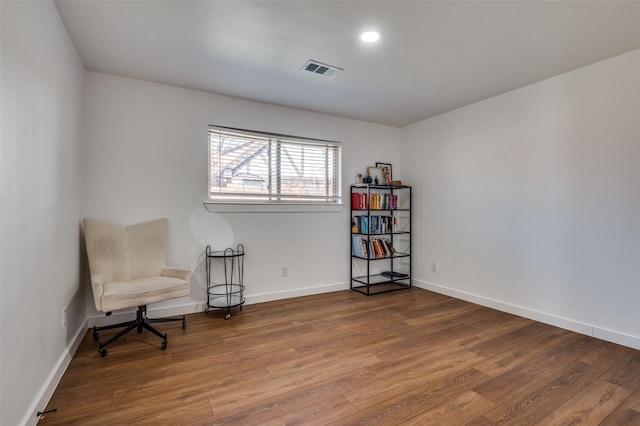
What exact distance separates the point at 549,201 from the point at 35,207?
4081mm

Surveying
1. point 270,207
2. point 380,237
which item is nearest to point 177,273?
point 270,207

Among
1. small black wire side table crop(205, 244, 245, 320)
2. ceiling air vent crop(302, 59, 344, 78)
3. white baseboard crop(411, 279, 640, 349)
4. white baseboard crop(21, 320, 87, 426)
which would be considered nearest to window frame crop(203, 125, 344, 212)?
small black wire side table crop(205, 244, 245, 320)

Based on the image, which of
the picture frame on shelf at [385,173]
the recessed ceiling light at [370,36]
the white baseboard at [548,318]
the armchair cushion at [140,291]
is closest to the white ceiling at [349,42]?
the recessed ceiling light at [370,36]

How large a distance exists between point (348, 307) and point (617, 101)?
3.15 meters

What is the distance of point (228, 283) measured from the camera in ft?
11.5

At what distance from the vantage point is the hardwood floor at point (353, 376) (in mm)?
1672

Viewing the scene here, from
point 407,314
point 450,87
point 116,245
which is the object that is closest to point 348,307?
point 407,314

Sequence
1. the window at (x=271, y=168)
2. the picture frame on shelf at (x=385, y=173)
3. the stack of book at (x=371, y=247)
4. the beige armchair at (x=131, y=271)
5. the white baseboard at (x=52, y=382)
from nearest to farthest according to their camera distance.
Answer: the white baseboard at (x=52, y=382) < the beige armchair at (x=131, y=271) < the window at (x=271, y=168) < the stack of book at (x=371, y=247) < the picture frame on shelf at (x=385, y=173)

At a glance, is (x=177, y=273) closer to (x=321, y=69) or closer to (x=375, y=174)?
(x=321, y=69)

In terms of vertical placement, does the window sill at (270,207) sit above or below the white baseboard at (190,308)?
above

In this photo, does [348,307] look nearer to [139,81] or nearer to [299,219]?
[299,219]

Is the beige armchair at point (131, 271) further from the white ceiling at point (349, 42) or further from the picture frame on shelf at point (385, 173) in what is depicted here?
the picture frame on shelf at point (385, 173)

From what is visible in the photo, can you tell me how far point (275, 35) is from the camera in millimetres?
2271

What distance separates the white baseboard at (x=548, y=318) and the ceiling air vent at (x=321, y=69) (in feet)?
10.0
